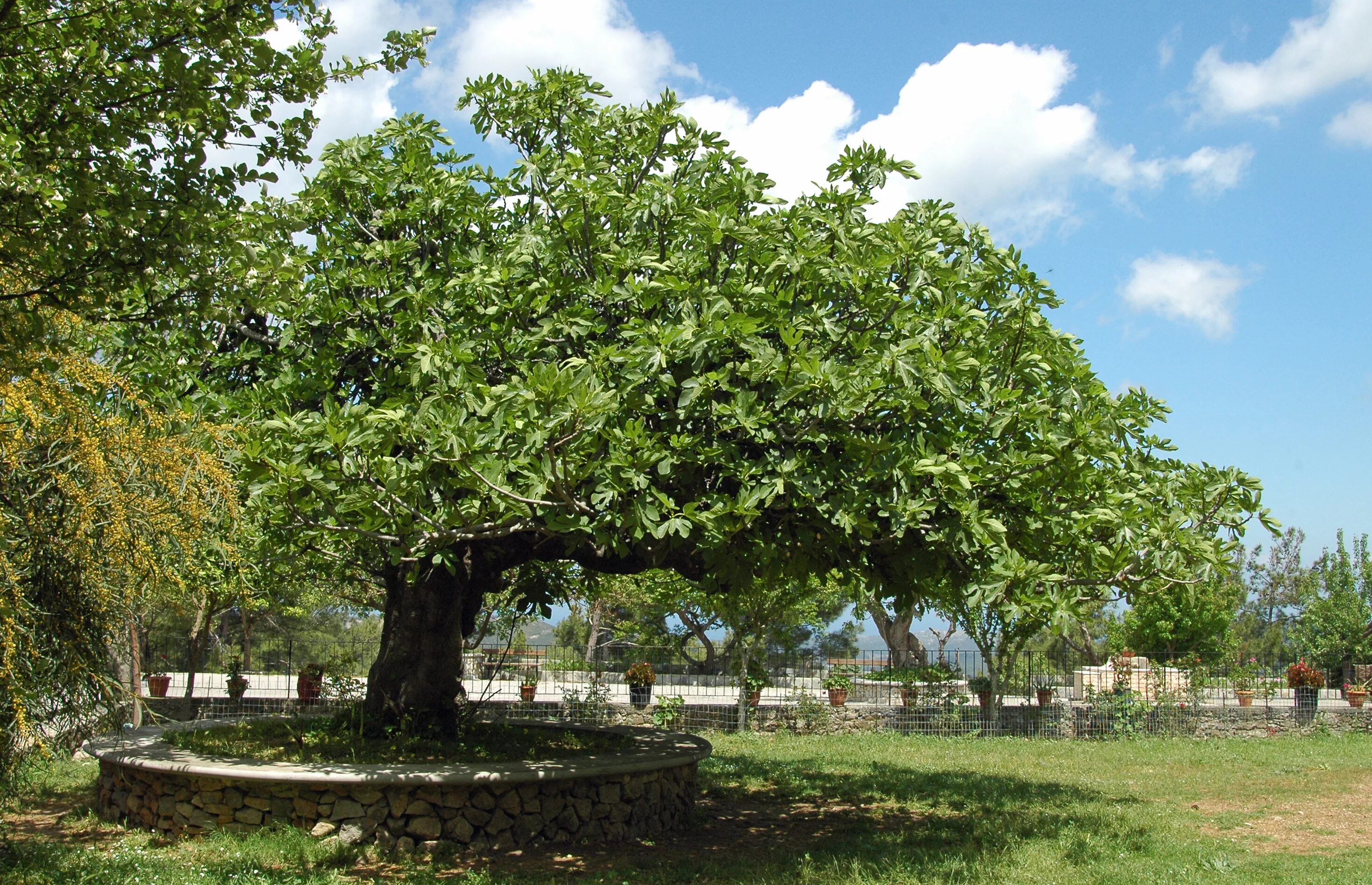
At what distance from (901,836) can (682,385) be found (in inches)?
223

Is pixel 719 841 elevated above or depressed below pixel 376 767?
below

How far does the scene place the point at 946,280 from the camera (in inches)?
285

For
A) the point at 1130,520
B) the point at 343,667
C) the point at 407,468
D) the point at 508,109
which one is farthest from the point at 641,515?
the point at 343,667

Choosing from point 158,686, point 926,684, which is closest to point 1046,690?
point 926,684

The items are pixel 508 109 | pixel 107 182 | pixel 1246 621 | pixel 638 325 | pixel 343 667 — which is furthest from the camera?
pixel 1246 621

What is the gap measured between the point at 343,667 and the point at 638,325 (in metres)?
16.3

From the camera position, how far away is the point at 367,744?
9961mm

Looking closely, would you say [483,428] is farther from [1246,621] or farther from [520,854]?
[1246,621]

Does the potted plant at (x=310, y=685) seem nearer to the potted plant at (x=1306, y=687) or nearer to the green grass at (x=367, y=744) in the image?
the green grass at (x=367, y=744)

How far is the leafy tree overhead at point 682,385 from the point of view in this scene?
6.43m

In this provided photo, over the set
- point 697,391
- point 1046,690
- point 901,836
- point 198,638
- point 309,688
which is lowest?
point 901,836

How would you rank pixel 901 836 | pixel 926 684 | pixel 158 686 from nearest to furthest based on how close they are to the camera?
pixel 901 836
pixel 926 684
pixel 158 686

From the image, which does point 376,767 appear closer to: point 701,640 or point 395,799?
point 395,799

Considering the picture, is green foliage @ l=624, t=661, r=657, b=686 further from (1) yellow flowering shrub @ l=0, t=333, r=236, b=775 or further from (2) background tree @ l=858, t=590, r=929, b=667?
(1) yellow flowering shrub @ l=0, t=333, r=236, b=775
